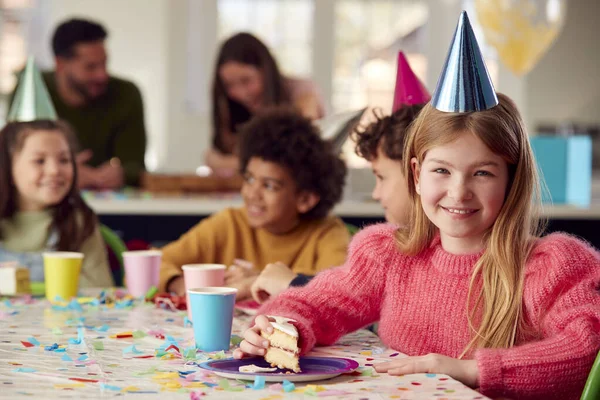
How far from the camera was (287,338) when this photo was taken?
48.9 inches

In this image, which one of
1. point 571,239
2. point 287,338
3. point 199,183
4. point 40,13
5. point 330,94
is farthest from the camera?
point 40,13

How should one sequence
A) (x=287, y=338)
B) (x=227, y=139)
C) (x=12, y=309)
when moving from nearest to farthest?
(x=287, y=338) → (x=12, y=309) → (x=227, y=139)

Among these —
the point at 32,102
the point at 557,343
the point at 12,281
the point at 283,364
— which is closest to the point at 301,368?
the point at 283,364

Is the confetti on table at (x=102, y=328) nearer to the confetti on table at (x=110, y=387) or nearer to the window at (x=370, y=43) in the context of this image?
the confetti on table at (x=110, y=387)

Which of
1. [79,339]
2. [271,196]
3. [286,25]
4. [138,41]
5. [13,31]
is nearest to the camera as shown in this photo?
[79,339]

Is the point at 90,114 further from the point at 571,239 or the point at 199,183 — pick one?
the point at 571,239

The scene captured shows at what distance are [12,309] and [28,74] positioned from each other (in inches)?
31.7

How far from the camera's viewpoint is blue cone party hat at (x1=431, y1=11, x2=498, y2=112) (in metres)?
1.32

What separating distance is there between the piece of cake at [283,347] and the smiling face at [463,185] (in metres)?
0.29

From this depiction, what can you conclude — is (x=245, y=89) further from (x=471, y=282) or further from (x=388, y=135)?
(x=471, y=282)

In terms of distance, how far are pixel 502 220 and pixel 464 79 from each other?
0.73ft

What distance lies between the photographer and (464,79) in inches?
52.4

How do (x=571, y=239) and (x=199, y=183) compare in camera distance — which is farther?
(x=199, y=183)


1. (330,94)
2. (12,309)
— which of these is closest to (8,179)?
(12,309)
